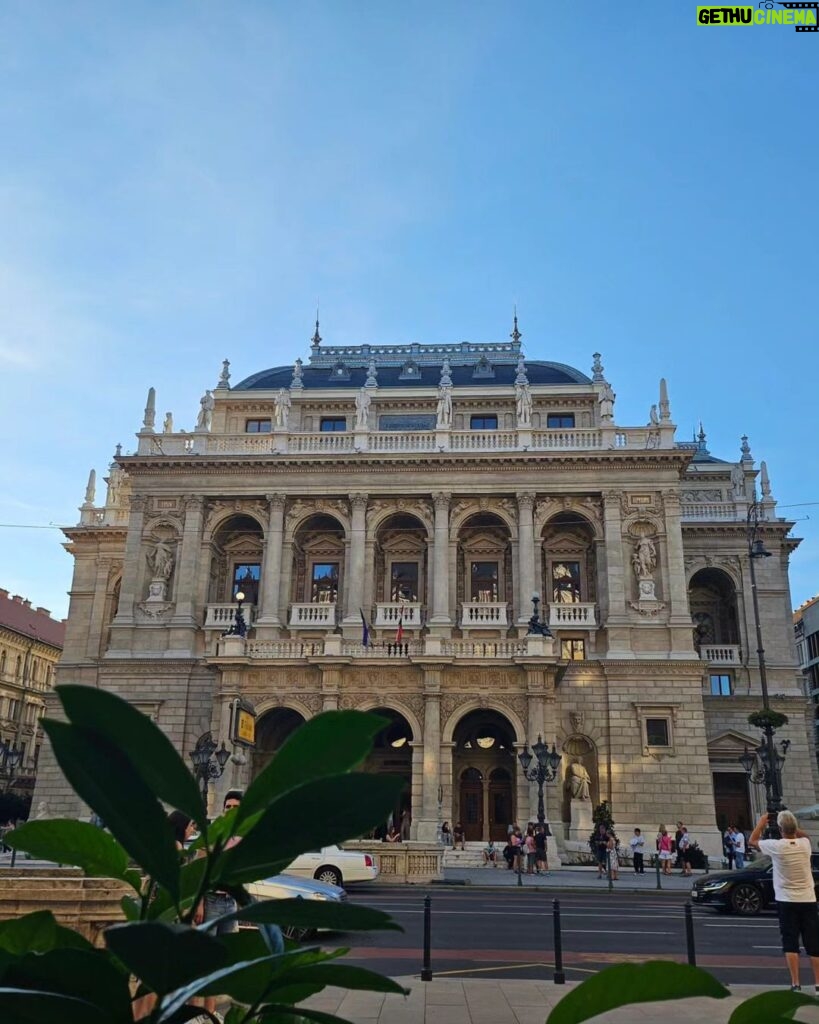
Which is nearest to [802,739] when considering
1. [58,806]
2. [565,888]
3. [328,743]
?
[565,888]

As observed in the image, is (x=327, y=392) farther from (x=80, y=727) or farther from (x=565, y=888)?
(x=80, y=727)

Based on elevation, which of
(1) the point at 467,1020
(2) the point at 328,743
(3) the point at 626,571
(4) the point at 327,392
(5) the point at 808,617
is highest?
(4) the point at 327,392

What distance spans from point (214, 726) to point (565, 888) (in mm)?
17098

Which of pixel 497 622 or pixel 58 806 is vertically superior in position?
pixel 497 622

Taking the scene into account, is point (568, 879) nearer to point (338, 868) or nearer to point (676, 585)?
point (338, 868)

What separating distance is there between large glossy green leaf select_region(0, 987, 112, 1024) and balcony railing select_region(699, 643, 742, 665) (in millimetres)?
48083

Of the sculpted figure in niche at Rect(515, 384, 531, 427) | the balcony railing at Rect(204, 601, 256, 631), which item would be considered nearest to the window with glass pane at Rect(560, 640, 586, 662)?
the sculpted figure in niche at Rect(515, 384, 531, 427)

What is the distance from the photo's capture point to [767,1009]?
153 cm

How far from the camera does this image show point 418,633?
41.5 metres

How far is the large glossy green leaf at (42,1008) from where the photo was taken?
1.29 m

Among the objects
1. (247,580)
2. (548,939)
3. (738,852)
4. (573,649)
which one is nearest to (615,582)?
(573,649)

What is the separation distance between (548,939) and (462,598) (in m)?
28.0

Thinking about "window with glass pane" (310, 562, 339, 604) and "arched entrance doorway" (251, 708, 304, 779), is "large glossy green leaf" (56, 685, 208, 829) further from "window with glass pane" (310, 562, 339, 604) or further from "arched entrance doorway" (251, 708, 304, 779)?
"window with glass pane" (310, 562, 339, 604)

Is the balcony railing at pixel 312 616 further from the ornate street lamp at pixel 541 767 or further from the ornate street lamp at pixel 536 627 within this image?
the ornate street lamp at pixel 541 767
